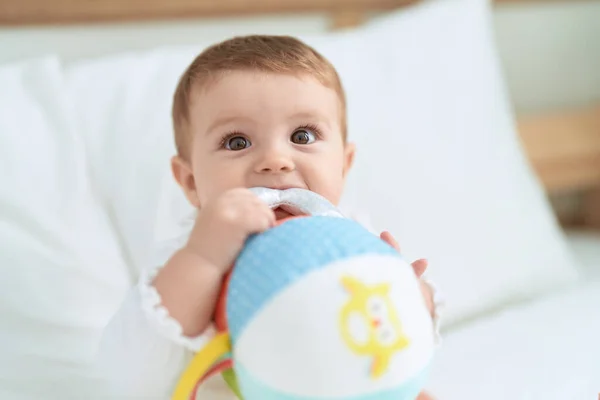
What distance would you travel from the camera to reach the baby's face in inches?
26.0

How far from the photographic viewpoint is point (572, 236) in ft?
5.28

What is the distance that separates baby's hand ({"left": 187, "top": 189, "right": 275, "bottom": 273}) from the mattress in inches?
17.4

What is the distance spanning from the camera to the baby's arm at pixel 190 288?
1.78 ft

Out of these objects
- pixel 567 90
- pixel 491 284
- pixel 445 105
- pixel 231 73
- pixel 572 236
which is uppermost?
pixel 231 73

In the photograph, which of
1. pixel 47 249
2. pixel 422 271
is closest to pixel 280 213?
pixel 422 271

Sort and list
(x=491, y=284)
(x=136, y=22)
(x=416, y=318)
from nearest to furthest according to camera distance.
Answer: (x=416, y=318)
(x=491, y=284)
(x=136, y=22)

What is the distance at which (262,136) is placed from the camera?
667 mm

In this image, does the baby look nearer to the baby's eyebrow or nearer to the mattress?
the baby's eyebrow

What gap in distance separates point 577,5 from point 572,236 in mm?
594

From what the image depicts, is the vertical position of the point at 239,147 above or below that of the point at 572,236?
above

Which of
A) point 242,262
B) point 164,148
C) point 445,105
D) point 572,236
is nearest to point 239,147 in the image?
point 242,262

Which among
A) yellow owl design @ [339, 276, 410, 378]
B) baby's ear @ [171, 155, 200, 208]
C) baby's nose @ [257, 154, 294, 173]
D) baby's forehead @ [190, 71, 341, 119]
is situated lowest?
baby's ear @ [171, 155, 200, 208]

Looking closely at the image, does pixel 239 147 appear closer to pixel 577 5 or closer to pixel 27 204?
pixel 27 204

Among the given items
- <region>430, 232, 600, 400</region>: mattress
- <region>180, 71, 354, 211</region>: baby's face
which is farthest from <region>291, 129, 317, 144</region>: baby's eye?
<region>430, 232, 600, 400</region>: mattress
